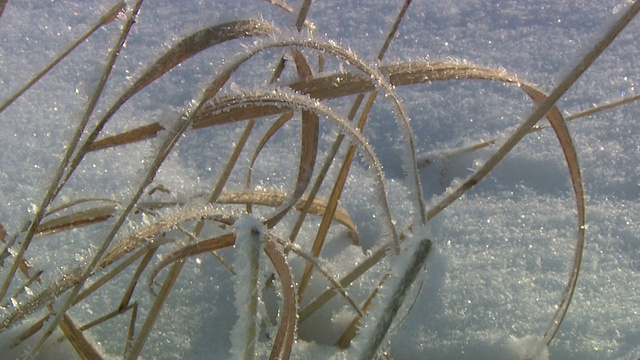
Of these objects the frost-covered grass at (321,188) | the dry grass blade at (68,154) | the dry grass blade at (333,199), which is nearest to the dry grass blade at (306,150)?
the frost-covered grass at (321,188)

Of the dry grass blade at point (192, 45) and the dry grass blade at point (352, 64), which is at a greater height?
the dry grass blade at point (192, 45)

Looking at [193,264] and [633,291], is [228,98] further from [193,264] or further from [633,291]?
[633,291]

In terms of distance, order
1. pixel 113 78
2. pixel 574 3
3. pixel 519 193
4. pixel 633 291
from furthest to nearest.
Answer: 1. pixel 574 3
2. pixel 113 78
3. pixel 519 193
4. pixel 633 291

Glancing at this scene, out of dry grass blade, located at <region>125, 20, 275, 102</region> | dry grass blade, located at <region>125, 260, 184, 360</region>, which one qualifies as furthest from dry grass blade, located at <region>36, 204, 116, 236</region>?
dry grass blade, located at <region>125, 20, 275, 102</region>

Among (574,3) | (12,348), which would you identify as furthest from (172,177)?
(574,3)

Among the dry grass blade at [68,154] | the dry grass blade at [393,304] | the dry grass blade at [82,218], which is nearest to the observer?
the dry grass blade at [393,304]

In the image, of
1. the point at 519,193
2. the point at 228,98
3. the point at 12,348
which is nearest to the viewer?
the point at 228,98

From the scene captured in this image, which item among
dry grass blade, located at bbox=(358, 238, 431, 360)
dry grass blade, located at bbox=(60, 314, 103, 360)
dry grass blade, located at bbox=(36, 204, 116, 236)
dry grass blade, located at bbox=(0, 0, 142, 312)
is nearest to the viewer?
dry grass blade, located at bbox=(358, 238, 431, 360)

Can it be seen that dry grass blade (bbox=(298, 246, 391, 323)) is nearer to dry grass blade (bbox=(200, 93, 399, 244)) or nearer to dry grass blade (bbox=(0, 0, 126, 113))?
dry grass blade (bbox=(200, 93, 399, 244))

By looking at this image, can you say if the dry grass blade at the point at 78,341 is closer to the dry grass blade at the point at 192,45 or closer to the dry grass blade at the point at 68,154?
the dry grass blade at the point at 68,154
